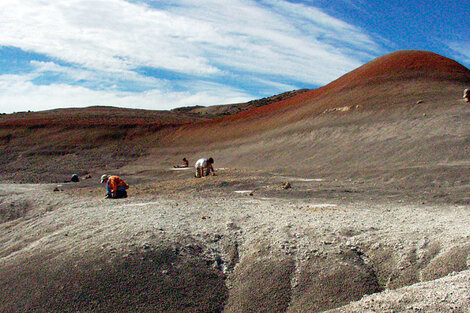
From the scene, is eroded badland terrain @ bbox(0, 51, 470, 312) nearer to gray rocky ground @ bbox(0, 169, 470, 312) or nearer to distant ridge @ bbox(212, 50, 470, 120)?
gray rocky ground @ bbox(0, 169, 470, 312)

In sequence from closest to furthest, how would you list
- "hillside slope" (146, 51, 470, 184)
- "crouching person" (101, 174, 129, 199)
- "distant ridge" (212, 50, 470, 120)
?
"crouching person" (101, 174, 129, 199), "hillside slope" (146, 51, 470, 184), "distant ridge" (212, 50, 470, 120)

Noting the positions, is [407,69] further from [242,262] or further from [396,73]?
[242,262]

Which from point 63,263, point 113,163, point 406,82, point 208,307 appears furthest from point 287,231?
point 113,163

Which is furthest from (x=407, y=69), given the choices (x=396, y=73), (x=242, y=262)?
(x=242, y=262)

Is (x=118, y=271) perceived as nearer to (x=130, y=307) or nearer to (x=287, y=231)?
(x=130, y=307)

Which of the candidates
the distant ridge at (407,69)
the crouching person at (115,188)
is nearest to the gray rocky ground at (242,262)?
the crouching person at (115,188)

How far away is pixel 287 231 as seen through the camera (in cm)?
762

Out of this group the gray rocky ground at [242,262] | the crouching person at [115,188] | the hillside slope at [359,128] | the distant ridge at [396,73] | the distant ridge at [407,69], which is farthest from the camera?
the distant ridge at [407,69]

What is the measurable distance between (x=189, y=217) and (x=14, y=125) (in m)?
42.7

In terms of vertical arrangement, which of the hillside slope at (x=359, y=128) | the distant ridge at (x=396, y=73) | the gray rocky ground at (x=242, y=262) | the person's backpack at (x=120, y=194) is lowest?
the gray rocky ground at (x=242, y=262)


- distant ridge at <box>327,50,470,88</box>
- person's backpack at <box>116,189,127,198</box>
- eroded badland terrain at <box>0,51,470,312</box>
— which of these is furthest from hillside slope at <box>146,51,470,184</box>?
person's backpack at <box>116,189,127,198</box>

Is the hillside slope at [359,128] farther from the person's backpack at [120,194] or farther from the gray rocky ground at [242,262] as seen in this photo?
the gray rocky ground at [242,262]

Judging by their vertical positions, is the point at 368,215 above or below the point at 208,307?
above

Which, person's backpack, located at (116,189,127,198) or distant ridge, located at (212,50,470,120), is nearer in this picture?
person's backpack, located at (116,189,127,198)
